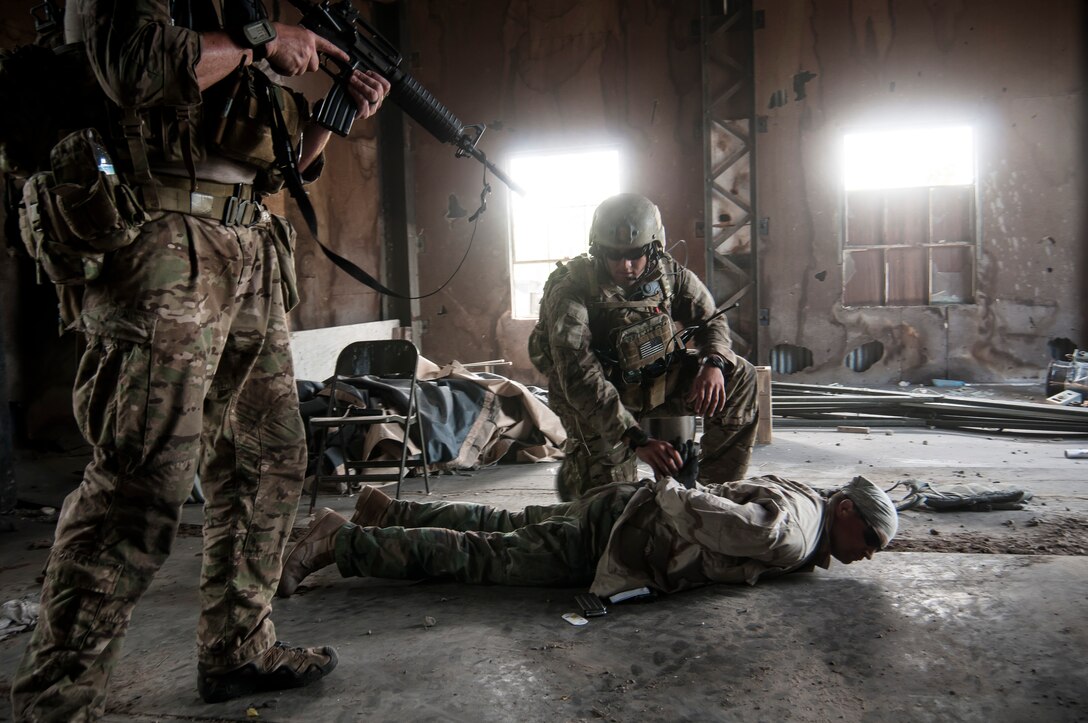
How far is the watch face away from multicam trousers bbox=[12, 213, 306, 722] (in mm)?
406

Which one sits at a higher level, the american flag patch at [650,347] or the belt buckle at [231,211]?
the belt buckle at [231,211]

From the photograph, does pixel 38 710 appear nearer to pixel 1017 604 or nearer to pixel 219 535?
pixel 219 535

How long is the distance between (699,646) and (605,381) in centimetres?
133

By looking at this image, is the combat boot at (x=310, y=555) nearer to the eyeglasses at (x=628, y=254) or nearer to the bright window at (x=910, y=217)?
the eyeglasses at (x=628, y=254)

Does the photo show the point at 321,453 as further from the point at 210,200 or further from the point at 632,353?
the point at 210,200

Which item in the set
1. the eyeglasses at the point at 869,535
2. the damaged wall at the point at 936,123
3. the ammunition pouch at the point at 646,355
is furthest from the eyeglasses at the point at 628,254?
the damaged wall at the point at 936,123

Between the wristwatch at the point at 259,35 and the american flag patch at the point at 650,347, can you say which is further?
the american flag patch at the point at 650,347

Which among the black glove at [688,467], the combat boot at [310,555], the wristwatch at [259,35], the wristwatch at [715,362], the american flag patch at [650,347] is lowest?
the combat boot at [310,555]

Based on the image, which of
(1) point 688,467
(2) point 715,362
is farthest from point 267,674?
(2) point 715,362

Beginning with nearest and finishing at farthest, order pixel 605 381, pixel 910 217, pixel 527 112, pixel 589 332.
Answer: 1. pixel 605 381
2. pixel 589 332
3. pixel 910 217
4. pixel 527 112

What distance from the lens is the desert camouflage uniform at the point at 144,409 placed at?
1.56 meters

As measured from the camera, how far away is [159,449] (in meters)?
1.65

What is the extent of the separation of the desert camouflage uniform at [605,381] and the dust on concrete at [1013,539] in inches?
30.5

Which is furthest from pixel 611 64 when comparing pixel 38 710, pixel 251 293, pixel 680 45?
pixel 38 710
